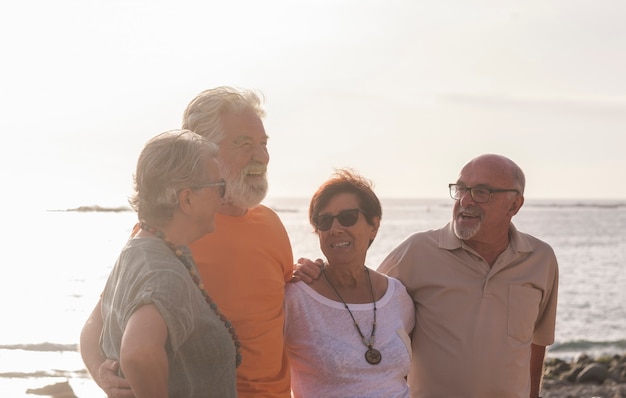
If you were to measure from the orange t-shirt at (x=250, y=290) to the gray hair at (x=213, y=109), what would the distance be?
0.42 m

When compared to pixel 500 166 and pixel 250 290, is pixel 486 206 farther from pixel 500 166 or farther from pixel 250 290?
pixel 250 290

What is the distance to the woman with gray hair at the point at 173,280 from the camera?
2.90 m

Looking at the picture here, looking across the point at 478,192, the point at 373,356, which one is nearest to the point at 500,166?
the point at 478,192

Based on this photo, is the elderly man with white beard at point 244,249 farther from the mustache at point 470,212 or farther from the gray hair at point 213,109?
the mustache at point 470,212

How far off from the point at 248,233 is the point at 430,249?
67.2 inches

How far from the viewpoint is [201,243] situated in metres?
4.13

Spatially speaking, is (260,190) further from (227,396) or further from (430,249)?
(430,249)

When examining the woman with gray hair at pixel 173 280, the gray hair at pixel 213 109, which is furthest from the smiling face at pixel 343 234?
the woman with gray hair at pixel 173 280

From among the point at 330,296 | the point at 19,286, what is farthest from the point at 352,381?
the point at 19,286

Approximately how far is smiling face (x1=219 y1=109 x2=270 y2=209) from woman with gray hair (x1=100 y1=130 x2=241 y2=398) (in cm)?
84

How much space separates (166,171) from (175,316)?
0.53 meters

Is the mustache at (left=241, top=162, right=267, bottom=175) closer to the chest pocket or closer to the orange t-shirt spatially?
the orange t-shirt

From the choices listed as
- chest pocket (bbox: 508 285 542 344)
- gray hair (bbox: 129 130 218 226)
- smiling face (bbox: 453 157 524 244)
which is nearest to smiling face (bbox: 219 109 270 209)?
gray hair (bbox: 129 130 218 226)

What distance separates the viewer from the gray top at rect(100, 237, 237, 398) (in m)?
2.92
